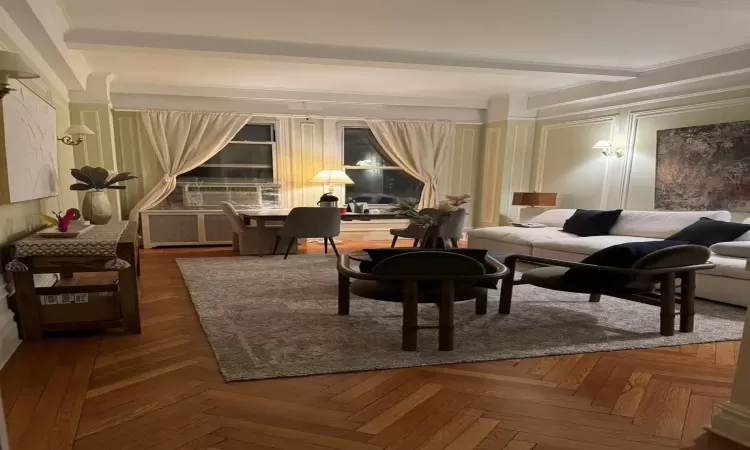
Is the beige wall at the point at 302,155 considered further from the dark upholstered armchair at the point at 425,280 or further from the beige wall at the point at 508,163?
the dark upholstered armchair at the point at 425,280

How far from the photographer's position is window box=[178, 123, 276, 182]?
679cm

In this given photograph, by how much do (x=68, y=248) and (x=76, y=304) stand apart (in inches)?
14.2

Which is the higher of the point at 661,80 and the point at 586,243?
the point at 661,80

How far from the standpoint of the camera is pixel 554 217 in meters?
6.02

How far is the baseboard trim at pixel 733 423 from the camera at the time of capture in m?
1.68

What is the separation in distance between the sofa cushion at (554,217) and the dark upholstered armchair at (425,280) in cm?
361

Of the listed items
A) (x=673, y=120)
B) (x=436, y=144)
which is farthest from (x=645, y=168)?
(x=436, y=144)

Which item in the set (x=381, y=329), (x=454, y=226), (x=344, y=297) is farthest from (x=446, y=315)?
(x=454, y=226)

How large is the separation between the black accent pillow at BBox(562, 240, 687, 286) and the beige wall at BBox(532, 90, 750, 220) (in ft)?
8.52

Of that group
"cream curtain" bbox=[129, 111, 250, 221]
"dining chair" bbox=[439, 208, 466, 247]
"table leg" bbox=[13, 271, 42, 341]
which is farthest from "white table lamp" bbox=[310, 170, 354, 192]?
"table leg" bbox=[13, 271, 42, 341]

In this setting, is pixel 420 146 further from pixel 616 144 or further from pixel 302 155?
pixel 616 144

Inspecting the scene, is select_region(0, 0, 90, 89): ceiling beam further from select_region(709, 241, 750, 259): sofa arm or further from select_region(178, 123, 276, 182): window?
select_region(709, 241, 750, 259): sofa arm

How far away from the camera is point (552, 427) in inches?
70.6

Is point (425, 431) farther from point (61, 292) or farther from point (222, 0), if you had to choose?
point (222, 0)
